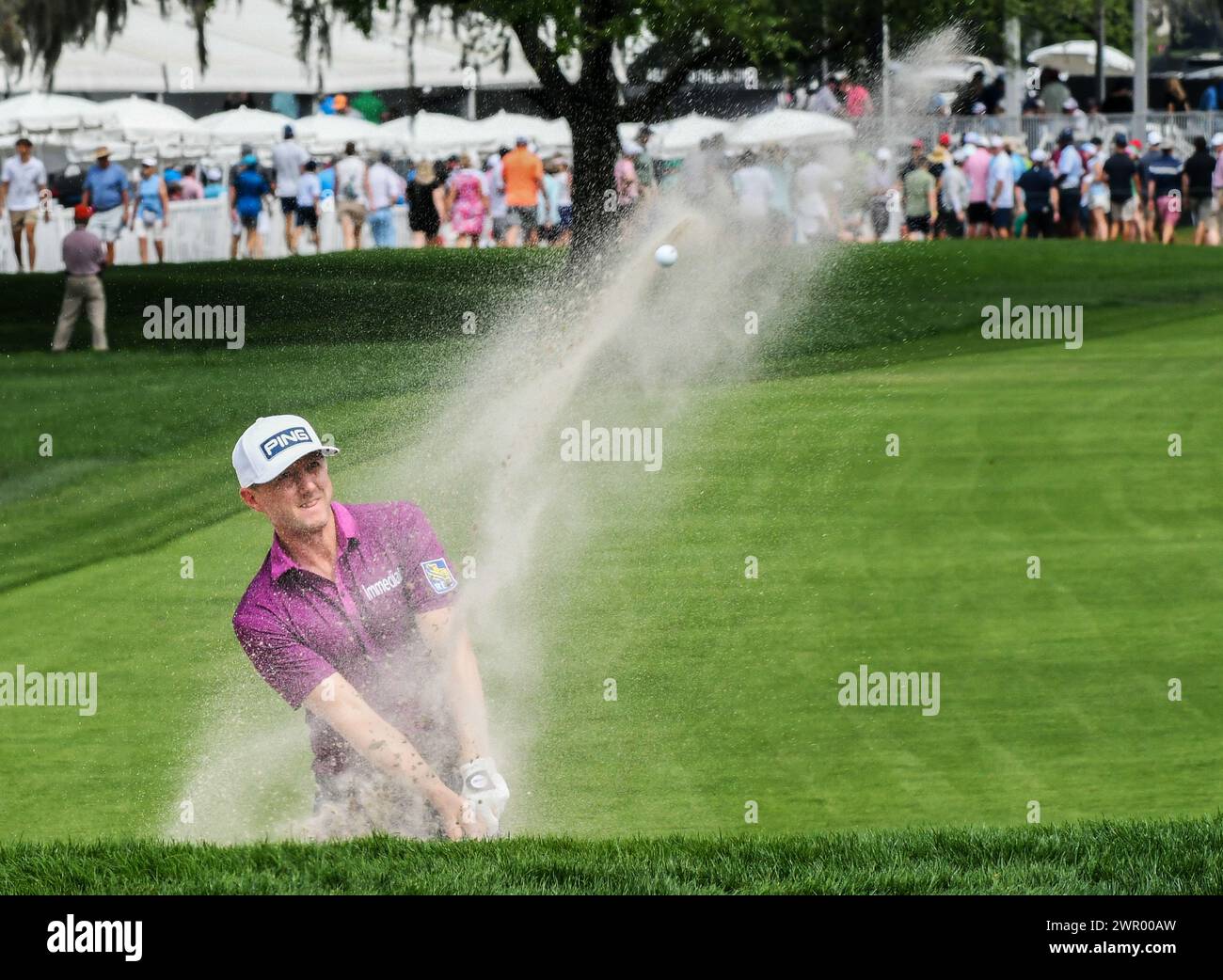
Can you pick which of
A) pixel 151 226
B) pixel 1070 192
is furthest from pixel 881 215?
pixel 151 226

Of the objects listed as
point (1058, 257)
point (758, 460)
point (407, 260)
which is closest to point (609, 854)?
point (758, 460)

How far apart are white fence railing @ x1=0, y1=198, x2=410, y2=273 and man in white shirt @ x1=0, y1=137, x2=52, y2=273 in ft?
1.33

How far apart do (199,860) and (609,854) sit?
61.1 inches

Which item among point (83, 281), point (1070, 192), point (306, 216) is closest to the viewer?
point (83, 281)

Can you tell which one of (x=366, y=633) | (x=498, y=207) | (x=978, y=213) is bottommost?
(x=366, y=633)

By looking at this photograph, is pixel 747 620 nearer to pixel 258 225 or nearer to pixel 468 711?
pixel 468 711

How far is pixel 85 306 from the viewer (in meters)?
24.4

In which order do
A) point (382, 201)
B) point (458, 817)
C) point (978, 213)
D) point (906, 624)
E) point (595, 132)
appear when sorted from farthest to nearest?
point (978, 213) → point (382, 201) → point (595, 132) → point (906, 624) → point (458, 817)

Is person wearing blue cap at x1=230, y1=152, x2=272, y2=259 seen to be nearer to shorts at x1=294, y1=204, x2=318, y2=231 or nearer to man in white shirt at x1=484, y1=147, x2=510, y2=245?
shorts at x1=294, y1=204, x2=318, y2=231

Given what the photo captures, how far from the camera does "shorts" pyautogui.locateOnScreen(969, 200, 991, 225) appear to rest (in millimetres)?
37531

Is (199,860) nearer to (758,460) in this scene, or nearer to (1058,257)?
(758,460)

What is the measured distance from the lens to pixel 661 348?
2048 cm

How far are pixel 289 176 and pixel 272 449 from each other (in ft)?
93.3

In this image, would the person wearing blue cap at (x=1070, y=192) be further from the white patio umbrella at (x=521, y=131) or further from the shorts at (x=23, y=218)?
the shorts at (x=23, y=218)
